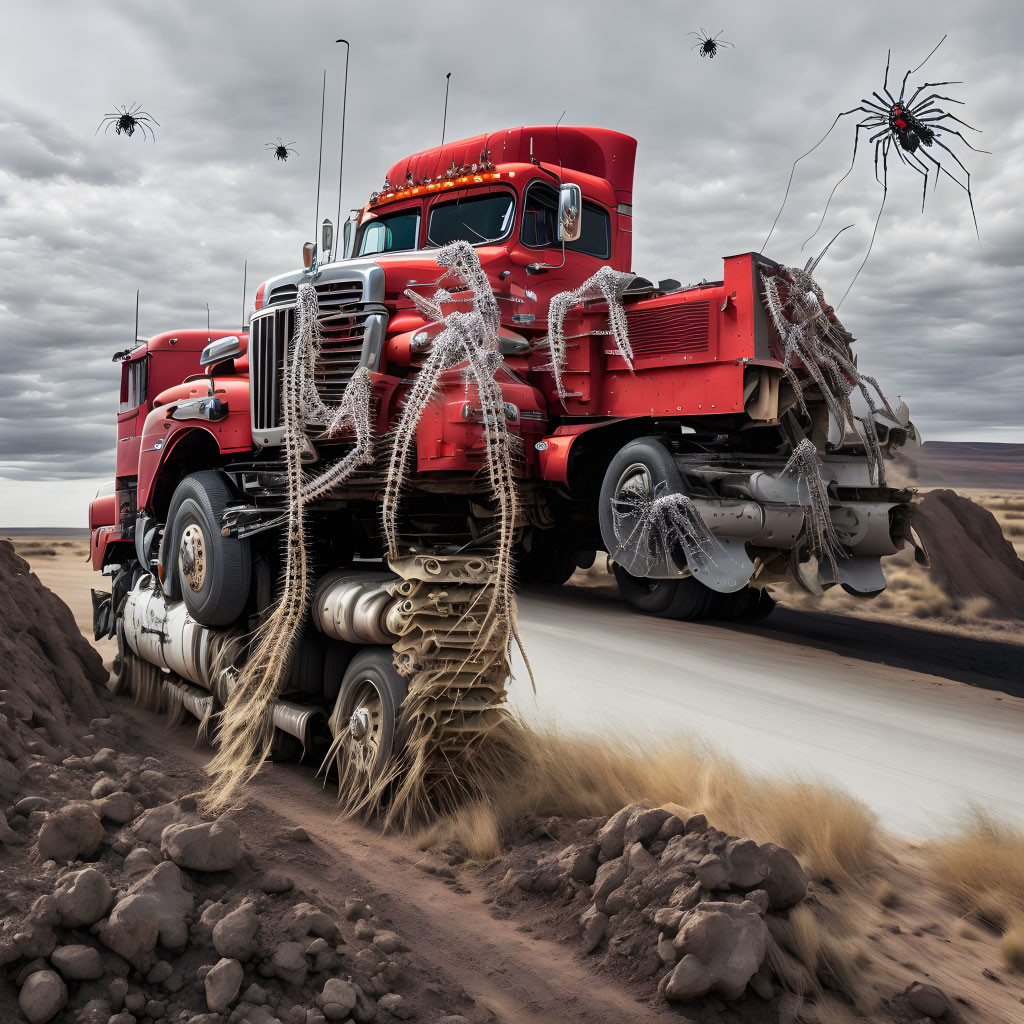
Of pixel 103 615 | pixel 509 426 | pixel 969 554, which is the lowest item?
pixel 103 615

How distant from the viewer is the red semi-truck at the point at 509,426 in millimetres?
7375

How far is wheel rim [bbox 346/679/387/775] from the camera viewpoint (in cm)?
622

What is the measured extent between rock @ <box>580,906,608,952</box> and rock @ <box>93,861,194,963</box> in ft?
5.74

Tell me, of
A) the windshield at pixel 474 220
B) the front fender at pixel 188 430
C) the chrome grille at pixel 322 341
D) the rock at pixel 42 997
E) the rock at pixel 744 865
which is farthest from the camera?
the windshield at pixel 474 220

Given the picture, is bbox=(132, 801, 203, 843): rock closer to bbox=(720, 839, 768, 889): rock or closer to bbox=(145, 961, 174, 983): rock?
bbox=(145, 961, 174, 983): rock

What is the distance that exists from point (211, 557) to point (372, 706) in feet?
6.54

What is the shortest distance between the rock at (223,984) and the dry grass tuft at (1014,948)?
10.9 feet

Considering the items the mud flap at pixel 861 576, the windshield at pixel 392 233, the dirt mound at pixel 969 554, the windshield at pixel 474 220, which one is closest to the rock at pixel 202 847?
the mud flap at pixel 861 576

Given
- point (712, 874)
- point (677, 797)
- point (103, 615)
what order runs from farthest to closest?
point (103, 615), point (677, 797), point (712, 874)

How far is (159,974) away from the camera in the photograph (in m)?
3.58

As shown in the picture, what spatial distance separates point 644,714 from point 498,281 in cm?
501

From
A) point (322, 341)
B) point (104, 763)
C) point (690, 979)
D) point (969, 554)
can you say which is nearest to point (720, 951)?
point (690, 979)

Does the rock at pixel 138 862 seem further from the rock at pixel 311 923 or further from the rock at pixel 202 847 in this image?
the rock at pixel 311 923

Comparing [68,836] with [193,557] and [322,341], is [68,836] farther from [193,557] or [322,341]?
[322,341]
